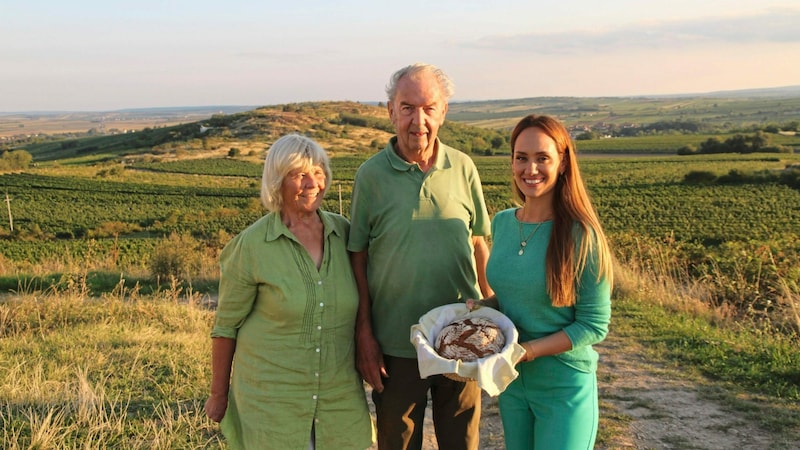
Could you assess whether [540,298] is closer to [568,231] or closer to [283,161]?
[568,231]

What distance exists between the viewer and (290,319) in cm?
269

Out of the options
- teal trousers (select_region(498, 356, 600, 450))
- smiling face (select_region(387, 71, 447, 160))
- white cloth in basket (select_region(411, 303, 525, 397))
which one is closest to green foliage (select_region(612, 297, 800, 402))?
teal trousers (select_region(498, 356, 600, 450))

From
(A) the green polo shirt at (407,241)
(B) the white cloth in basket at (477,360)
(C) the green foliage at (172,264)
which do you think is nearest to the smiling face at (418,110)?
(A) the green polo shirt at (407,241)

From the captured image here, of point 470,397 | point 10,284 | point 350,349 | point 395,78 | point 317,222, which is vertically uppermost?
point 395,78

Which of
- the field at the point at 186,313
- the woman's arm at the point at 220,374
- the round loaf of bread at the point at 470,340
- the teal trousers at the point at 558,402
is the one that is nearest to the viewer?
the round loaf of bread at the point at 470,340

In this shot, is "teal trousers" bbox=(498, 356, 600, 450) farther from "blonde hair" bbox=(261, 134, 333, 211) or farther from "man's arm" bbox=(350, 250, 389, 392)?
"blonde hair" bbox=(261, 134, 333, 211)

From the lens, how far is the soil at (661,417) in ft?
13.9

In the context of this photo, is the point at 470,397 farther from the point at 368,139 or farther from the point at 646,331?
the point at 368,139

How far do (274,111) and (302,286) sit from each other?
324 feet

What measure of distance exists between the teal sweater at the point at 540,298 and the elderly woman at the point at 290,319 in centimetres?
72

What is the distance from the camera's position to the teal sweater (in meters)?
2.38

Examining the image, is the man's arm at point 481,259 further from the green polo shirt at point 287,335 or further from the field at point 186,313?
the field at point 186,313

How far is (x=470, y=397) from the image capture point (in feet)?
10.2

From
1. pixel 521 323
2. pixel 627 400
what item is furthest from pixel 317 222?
pixel 627 400
